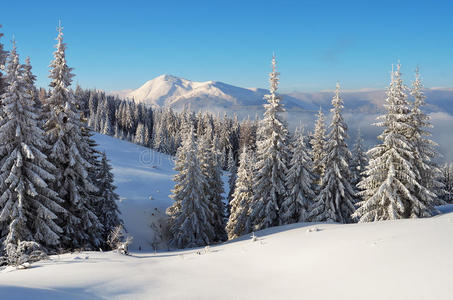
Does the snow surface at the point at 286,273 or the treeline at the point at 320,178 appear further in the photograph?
the treeline at the point at 320,178

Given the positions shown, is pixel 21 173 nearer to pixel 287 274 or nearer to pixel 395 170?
pixel 287 274

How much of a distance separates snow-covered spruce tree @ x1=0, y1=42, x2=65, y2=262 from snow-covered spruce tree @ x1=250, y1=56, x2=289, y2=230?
15633 mm

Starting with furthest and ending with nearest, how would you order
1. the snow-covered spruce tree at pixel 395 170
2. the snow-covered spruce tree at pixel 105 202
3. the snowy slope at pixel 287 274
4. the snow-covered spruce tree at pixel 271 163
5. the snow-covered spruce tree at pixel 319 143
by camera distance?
the snow-covered spruce tree at pixel 319 143 → the snow-covered spruce tree at pixel 105 202 → the snow-covered spruce tree at pixel 271 163 → the snow-covered spruce tree at pixel 395 170 → the snowy slope at pixel 287 274

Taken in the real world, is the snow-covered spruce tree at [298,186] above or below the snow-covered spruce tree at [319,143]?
below

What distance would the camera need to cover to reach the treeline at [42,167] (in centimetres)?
→ 1623

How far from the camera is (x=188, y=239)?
27.4 meters

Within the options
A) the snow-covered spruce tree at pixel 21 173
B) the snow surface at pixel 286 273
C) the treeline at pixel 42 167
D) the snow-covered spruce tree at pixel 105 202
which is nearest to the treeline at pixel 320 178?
the snow-covered spruce tree at pixel 105 202

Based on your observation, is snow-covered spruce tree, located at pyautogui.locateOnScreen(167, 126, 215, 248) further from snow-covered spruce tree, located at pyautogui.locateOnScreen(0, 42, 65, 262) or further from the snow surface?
the snow surface

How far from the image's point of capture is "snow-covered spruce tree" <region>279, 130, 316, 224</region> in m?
25.1

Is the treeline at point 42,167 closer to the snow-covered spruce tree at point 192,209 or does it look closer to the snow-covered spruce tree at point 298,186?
the snow-covered spruce tree at point 192,209

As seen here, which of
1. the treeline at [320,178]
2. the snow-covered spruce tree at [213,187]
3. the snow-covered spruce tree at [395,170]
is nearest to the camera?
the snow-covered spruce tree at [395,170]

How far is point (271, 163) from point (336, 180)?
5824mm

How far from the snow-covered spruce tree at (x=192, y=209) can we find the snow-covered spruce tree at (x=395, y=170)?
14007mm

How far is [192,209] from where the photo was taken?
92.8 ft
